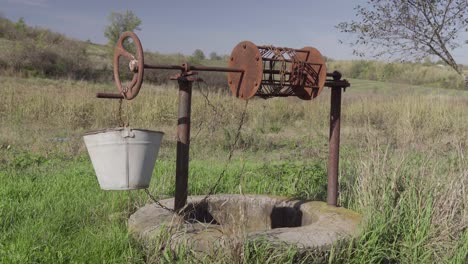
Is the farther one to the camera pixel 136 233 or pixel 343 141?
pixel 343 141

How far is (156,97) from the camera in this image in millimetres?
12672

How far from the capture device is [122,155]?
2.67 meters

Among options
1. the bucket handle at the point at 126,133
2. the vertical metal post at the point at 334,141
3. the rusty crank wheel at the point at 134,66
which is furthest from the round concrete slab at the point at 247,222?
the rusty crank wheel at the point at 134,66

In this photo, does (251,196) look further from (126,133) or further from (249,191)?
(126,133)

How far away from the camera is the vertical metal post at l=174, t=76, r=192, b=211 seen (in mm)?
3148

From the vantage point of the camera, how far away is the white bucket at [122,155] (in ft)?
8.70

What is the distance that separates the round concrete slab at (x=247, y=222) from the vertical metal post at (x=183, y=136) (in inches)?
7.5

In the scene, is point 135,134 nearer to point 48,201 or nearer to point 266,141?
point 48,201

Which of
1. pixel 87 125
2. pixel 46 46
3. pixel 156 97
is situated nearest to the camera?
pixel 87 125

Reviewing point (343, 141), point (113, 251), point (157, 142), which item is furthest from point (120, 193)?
point (343, 141)

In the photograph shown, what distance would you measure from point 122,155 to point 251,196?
157cm

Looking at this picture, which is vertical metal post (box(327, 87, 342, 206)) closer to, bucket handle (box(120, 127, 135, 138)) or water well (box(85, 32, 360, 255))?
water well (box(85, 32, 360, 255))

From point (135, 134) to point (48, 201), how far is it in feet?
6.11

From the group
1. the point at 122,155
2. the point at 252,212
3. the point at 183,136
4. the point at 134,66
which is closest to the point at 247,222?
the point at 252,212
